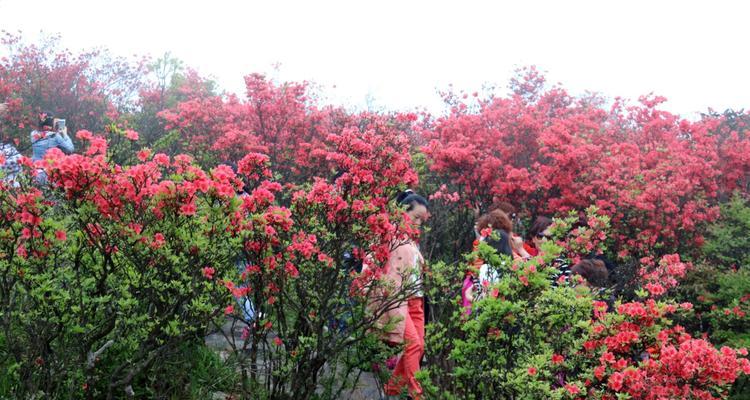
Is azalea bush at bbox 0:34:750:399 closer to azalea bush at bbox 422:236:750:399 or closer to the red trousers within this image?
azalea bush at bbox 422:236:750:399

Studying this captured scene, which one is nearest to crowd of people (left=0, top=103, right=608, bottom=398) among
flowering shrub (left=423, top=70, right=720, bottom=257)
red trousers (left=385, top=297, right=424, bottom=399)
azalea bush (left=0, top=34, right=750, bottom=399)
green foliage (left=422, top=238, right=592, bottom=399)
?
red trousers (left=385, top=297, right=424, bottom=399)

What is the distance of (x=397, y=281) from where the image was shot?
4.17 metres

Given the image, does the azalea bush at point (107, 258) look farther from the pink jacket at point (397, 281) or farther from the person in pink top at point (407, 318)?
the person in pink top at point (407, 318)

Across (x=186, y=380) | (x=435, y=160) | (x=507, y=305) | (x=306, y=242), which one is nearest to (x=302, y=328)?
(x=306, y=242)

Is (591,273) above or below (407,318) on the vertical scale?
above

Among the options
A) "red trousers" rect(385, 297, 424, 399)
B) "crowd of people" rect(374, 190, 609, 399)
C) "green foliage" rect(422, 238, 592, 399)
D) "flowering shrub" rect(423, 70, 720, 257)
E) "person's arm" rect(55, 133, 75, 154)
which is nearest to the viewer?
"green foliage" rect(422, 238, 592, 399)

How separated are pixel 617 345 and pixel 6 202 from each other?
9.58 ft

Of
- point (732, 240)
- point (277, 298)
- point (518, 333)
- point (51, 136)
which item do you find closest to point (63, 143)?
point (51, 136)

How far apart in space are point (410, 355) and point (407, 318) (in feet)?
0.82

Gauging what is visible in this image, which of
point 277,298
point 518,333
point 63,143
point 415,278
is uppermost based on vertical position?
point 63,143

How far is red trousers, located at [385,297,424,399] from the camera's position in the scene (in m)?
4.17

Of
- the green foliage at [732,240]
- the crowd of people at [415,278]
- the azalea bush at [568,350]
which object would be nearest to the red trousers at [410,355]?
the crowd of people at [415,278]

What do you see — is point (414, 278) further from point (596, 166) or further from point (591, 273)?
point (596, 166)

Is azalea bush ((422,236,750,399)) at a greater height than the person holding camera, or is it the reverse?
the person holding camera
